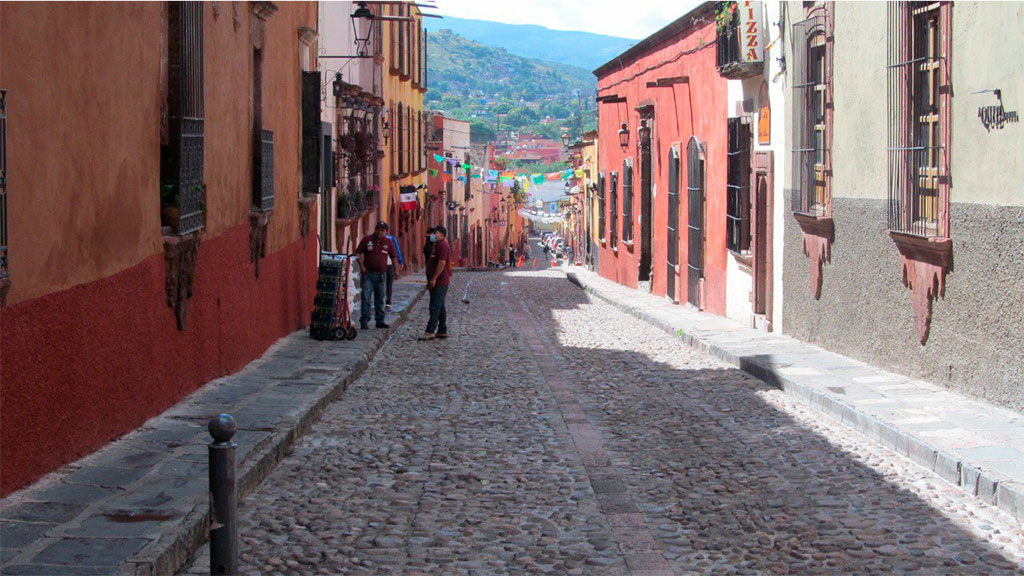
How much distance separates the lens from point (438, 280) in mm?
16109

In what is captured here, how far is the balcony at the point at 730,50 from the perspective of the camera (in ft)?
54.0

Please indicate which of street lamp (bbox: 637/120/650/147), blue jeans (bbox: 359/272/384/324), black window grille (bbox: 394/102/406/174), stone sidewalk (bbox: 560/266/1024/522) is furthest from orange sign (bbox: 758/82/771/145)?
black window grille (bbox: 394/102/406/174)

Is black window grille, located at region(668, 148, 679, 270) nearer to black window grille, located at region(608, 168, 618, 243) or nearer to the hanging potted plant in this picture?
the hanging potted plant

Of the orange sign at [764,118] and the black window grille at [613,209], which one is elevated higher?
the orange sign at [764,118]

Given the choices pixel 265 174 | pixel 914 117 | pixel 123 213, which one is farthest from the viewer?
pixel 265 174

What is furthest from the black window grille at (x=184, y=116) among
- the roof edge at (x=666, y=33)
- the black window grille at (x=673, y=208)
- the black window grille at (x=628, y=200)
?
the black window grille at (x=628, y=200)

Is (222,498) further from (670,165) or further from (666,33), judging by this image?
(666,33)

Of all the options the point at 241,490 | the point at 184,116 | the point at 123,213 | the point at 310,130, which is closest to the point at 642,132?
the point at 310,130

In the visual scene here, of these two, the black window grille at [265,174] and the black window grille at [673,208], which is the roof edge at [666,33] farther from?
the black window grille at [265,174]

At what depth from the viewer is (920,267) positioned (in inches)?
422

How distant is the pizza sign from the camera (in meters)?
16.1

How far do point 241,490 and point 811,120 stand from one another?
939 centimetres

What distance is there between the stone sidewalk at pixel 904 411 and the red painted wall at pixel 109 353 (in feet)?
16.9

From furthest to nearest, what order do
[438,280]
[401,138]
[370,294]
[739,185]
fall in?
[401,138] → [739,185] → [370,294] → [438,280]
